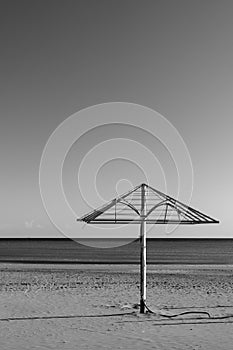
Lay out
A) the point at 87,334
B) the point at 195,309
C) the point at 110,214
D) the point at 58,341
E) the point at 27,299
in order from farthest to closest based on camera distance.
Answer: the point at 27,299 < the point at 195,309 < the point at 110,214 < the point at 87,334 < the point at 58,341

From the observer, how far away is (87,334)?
11172mm

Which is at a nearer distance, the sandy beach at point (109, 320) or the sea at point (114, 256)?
the sandy beach at point (109, 320)

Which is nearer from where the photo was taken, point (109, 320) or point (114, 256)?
point (109, 320)

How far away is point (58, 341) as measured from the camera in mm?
10477

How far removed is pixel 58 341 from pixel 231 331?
3953mm

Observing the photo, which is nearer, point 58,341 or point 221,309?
point 58,341

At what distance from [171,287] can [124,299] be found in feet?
16.5

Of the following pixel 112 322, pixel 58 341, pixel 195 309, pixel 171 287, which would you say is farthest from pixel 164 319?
pixel 171 287

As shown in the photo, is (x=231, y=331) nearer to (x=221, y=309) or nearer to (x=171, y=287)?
(x=221, y=309)

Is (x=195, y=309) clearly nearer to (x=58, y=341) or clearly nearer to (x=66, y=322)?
(x=66, y=322)

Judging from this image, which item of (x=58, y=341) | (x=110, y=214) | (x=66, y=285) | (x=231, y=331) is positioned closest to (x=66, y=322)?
(x=58, y=341)

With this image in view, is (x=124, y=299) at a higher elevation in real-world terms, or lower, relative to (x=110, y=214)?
lower

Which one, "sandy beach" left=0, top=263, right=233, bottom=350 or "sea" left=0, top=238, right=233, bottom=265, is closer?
"sandy beach" left=0, top=263, right=233, bottom=350

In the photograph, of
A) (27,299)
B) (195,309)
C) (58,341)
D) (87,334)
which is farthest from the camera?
(27,299)
